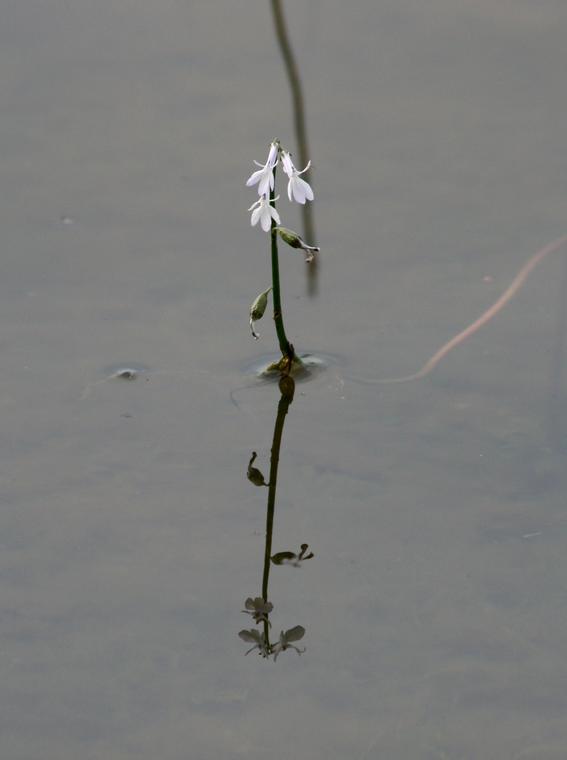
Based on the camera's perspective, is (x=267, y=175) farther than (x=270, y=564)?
Yes

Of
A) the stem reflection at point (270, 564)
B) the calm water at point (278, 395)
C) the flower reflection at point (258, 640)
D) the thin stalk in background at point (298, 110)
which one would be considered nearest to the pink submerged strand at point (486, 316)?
the calm water at point (278, 395)

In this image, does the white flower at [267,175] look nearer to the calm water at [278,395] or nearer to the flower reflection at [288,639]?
the calm water at [278,395]

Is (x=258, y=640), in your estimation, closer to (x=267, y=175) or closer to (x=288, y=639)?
(x=288, y=639)

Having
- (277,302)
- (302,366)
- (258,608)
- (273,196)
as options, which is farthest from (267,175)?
(258,608)

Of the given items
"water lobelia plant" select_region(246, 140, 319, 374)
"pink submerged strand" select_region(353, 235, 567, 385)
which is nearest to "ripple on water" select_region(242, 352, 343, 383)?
"pink submerged strand" select_region(353, 235, 567, 385)

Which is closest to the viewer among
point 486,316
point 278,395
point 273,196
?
point 273,196

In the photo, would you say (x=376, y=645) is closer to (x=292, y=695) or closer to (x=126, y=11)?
(x=292, y=695)

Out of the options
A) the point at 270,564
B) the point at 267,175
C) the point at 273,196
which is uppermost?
the point at 273,196

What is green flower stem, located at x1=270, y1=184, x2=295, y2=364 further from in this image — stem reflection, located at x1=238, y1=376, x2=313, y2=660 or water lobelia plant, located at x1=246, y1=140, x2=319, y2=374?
stem reflection, located at x1=238, y1=376, x2=313, y2=660
